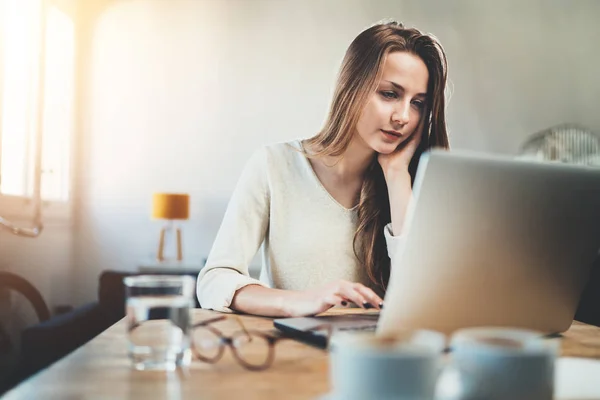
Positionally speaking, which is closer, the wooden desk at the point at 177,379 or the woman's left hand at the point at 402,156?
the wooden desk at the point at 177,379

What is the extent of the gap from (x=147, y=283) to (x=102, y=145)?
145 inches

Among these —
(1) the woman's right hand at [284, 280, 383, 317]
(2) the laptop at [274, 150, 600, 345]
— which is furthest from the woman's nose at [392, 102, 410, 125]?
(2) the laptop at [274, 150, 600, 345]

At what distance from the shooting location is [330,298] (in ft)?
3.21

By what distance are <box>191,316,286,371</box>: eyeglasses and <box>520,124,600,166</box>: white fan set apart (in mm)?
3865

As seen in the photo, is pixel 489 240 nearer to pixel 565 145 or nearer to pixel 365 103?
pixel 365 103

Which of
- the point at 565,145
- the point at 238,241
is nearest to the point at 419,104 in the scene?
the point at 238,241

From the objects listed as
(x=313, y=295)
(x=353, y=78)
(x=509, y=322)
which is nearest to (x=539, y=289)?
(x=509, y=322)

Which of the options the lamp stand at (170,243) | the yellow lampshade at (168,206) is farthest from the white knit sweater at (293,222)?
the lamp stand at (170,243)

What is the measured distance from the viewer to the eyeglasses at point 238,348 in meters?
0.67

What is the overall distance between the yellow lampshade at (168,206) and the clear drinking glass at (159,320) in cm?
309

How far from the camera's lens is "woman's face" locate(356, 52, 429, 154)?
1.51m

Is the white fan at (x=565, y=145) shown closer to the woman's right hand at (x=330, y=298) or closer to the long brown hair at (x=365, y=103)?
the long brown hair at (x=365, y=103)

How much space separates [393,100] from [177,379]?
108 centimetres

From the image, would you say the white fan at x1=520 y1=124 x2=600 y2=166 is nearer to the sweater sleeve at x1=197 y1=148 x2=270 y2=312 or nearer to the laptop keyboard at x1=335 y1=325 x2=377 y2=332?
the sweater sleeve at x1=197 y1=148 x2=270 y2=312
